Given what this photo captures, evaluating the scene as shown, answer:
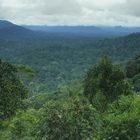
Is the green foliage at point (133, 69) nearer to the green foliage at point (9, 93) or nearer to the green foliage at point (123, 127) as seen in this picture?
the green foliage at point (9, 93)

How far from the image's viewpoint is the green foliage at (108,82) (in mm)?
39781

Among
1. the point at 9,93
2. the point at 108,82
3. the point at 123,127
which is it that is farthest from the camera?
the point at 9,93

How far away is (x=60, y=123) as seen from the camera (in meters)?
25.0

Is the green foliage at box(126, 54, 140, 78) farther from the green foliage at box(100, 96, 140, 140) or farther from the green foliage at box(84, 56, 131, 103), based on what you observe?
the green foliage at box(100, 96, 140, 140)

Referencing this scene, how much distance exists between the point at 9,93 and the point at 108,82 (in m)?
9.92

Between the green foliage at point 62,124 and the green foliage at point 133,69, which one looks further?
the green foliage at point 133,69

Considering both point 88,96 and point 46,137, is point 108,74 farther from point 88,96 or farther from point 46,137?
point 46,137

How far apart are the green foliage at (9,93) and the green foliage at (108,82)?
8145mm

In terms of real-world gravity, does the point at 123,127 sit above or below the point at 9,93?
above

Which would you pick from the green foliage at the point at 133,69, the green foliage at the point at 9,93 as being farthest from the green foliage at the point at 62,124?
the green foliage at the point at 133,69

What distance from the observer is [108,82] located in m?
39.9

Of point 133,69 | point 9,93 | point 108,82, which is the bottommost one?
point 133,69

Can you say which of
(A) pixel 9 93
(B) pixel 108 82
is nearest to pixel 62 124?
(B) pixel 108 82

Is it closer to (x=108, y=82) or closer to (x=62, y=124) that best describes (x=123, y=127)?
(x=62, y=124)
